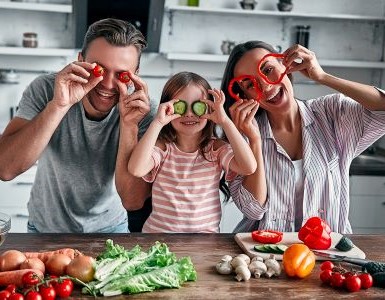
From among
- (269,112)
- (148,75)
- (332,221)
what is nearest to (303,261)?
(332,221)

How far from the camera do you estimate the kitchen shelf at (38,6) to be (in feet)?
14.4

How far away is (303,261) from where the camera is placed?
190 centimetres

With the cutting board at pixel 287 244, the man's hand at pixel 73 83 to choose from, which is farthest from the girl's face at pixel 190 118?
the cutting board at pixel 287 244

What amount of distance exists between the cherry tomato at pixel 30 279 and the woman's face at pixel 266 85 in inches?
45.6

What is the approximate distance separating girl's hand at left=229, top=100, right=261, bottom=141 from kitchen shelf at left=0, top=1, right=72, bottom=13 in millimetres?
2469

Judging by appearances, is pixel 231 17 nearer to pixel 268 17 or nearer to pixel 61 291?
pixel 268 17

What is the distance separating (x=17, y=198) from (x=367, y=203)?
2427 millimetres

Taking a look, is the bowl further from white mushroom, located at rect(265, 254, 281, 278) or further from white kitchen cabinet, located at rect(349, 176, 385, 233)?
white kitchen cabinet, located at rect(349, 176, 385, 233)

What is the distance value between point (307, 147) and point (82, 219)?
3.11ft

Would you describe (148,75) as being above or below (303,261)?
above

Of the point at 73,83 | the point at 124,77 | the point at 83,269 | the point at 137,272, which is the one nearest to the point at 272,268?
the point at 137,272

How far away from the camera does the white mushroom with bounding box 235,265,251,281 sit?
1.87 m

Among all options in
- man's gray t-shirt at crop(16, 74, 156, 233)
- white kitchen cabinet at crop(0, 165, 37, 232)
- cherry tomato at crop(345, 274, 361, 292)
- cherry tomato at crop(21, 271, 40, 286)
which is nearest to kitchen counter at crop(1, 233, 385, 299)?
cherry tomato at crop(345, 274, 361, 292)

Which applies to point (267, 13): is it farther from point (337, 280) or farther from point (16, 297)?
point (16, 297)
